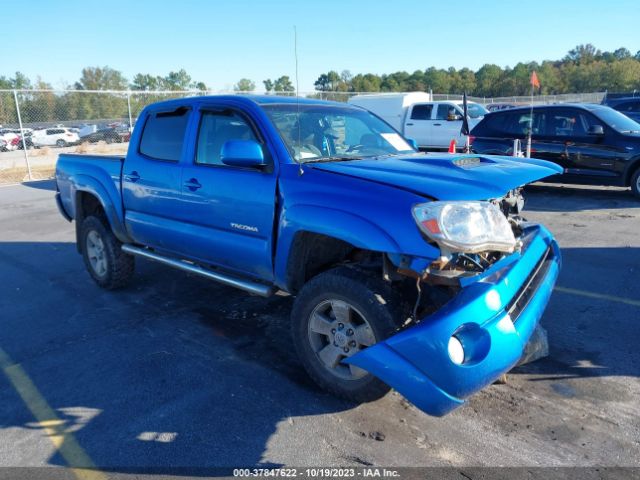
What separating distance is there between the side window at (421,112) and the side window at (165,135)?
533 inches

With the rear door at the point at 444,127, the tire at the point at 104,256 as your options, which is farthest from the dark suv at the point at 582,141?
the tire at the point at 104,256

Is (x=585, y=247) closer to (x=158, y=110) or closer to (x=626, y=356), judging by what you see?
(x=626, y=356)

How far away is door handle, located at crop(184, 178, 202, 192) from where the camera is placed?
4.14 m

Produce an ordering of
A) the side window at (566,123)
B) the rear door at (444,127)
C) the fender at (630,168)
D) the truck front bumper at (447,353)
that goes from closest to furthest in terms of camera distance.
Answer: the truck front bumper at (447,353), the fender at (630,168), the side window at (566,123), the rear door at (444,127)

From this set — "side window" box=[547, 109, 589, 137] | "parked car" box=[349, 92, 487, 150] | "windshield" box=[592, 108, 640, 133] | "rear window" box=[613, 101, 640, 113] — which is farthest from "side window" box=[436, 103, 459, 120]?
"windshield" box=[592, 108, 640, 133]

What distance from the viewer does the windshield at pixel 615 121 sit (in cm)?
952

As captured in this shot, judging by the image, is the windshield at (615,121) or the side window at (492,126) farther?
the side window at (492,126)

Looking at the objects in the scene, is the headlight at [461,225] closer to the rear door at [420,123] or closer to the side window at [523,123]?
the side window at [523,123]

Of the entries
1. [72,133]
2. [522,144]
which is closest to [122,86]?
[72,133]

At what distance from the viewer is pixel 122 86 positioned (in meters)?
57.3

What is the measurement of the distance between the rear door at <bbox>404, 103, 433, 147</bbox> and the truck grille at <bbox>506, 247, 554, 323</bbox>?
1387cm

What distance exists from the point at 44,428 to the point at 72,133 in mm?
33021

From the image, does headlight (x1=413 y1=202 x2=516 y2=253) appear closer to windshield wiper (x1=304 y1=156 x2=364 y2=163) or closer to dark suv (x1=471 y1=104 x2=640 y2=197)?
windshield wiper (x1=304 y1=156 x2=364 y2=163)

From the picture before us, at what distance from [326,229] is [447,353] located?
3.45 ft
